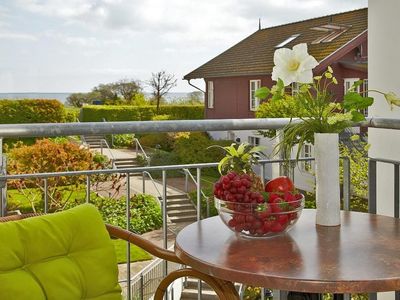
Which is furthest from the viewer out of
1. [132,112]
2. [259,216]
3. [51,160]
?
[132,112]

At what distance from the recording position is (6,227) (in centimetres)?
137

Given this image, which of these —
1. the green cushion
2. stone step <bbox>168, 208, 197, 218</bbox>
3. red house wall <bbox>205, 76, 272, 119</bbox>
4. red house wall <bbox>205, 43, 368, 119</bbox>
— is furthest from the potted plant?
red house wall <bbox>205, 76, 272, 119</bbox>

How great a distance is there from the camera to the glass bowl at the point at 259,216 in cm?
137

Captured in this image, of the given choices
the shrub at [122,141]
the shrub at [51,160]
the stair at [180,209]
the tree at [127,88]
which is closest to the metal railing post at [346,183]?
the shrub at [51,160]

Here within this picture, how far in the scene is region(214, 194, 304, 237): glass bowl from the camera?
137cm

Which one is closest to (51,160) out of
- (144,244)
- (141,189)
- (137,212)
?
(137,212)

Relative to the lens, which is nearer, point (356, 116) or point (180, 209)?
point (356, 116)

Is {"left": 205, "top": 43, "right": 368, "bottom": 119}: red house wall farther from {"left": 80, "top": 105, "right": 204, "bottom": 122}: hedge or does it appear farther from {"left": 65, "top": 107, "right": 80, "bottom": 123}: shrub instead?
{"left": 65, "top": 107, "right": 80, "bottom": 123}: shrub

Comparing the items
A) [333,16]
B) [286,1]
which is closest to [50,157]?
[333,16]

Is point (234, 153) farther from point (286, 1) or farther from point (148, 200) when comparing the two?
point (286, 1)

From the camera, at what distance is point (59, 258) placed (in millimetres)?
1427

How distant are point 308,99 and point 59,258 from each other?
0.78 m

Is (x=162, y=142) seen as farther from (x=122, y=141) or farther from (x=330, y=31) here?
(x=330, y=31)

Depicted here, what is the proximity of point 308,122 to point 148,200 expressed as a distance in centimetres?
1266
